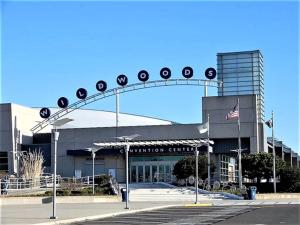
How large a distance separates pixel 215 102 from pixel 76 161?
1932 centimetres

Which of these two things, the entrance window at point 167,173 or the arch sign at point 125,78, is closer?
the arch sign at point 125,78

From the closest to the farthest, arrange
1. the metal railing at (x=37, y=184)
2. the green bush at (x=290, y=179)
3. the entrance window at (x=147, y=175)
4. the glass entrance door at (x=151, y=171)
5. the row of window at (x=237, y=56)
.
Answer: the metal railing at (x=37, y=184) → the green bush at (x=290, y=179) → the glass entrance door at (x=151, y=171) → the entrance window at (x=147, y=175) → the row of window at (x=237, y=56)

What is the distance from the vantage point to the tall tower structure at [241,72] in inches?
3915

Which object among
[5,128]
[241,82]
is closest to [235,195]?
[5,128]

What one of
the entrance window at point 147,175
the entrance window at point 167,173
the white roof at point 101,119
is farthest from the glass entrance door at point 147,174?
the white roof at point 101,119

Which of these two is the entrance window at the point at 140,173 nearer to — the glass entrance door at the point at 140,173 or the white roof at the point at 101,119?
the glass entrance door at the point at 140,173

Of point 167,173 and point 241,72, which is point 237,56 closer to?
point 241,72

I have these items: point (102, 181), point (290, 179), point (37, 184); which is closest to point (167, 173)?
point (290, 179)

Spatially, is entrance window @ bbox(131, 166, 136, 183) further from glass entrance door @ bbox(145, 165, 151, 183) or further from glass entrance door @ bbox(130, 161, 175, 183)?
glass entrance door @ bbox(145, 165, 151, 183)

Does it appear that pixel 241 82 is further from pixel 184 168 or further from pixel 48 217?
pixel 48 217

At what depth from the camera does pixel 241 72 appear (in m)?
101

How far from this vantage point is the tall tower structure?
9944 centimetres

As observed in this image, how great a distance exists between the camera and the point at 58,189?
145 feet

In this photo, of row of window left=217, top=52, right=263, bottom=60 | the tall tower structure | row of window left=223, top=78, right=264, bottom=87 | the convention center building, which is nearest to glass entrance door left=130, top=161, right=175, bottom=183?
the convention center building
